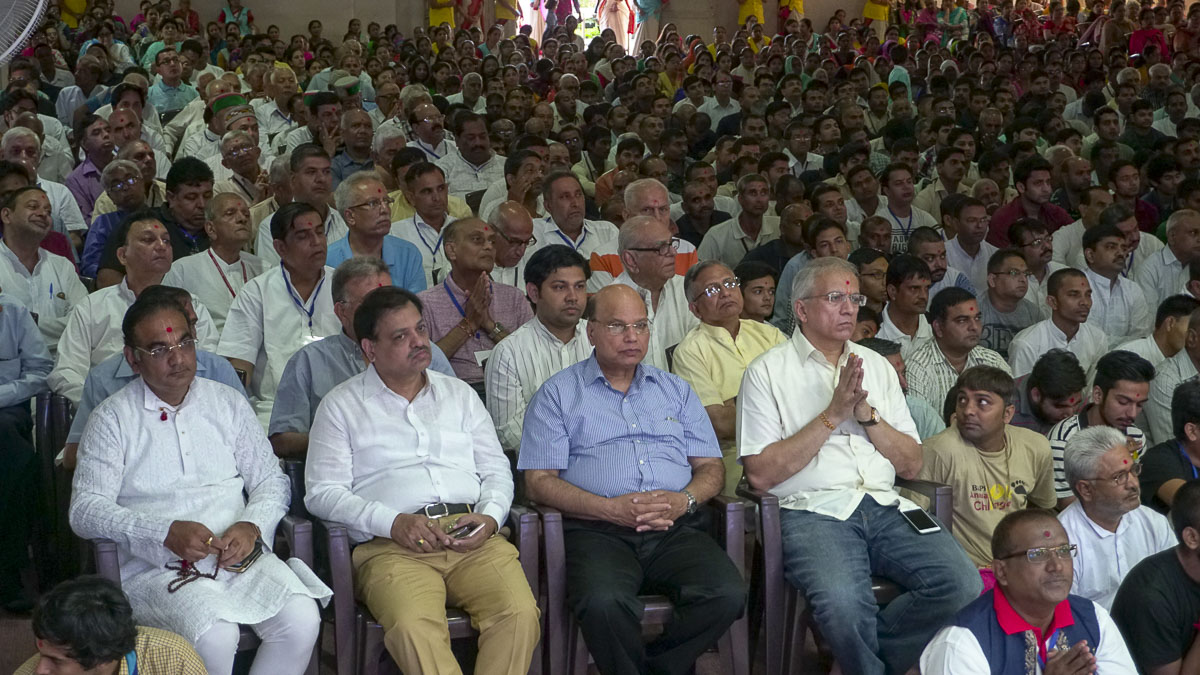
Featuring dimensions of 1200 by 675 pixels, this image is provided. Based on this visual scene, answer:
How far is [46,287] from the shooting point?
508 centimetres

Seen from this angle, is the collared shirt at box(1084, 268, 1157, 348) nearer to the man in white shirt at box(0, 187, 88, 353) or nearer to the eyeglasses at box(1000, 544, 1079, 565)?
the eyeglasses at box(1000, 544, 1079, 565)

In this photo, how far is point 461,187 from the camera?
790 centimetres

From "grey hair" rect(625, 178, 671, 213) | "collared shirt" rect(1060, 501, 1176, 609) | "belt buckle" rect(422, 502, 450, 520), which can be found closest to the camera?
"belt buckle" rect(422, 502, 450, 520)

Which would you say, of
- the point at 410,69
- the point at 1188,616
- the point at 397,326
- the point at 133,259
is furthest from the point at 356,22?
the point at 1188,616

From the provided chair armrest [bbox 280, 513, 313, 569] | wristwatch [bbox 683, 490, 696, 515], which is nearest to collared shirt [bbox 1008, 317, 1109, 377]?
wristwatch [bbox 683, 490, 696, 515]

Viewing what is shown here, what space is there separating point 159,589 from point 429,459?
785 mm

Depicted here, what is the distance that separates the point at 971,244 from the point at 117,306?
448cm

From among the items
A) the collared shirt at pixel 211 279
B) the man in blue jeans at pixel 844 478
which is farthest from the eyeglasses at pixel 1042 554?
the collared shirt at pixel 211 279

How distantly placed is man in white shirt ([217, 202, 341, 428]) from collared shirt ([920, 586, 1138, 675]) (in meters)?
2.46

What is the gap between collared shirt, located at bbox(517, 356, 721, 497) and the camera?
11.8 feet

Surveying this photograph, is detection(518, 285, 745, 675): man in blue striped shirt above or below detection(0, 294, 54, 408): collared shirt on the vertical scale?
below

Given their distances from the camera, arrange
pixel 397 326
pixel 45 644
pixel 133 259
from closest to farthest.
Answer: pixel 45 644 < pixel 397 326 < pixel 133 259

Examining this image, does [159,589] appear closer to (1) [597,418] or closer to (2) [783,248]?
(1) [597,418]

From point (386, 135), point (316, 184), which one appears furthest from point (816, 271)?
point (386, 135)
